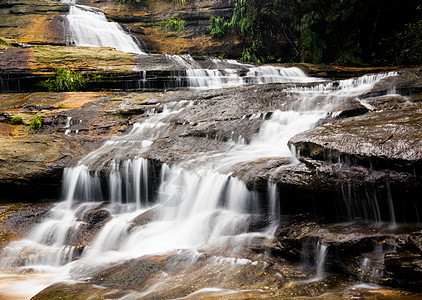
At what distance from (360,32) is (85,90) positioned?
40.1 ft

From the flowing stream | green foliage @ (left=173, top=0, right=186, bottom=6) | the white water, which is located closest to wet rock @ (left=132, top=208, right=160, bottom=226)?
the flowing stream

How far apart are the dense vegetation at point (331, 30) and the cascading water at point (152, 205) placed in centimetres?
783

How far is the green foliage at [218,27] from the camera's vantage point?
17281mm

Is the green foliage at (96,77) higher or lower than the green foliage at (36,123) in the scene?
higher

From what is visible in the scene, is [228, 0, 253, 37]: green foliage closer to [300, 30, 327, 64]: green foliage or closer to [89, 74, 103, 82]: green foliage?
[300, 30, 327, 64]: green foliage

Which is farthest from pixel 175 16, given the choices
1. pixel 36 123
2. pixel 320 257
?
pixel 320 257

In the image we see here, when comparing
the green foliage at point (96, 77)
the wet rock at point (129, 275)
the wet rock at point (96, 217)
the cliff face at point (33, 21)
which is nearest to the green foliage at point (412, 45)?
the green foliage at point (96, 77)

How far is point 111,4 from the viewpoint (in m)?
20.1

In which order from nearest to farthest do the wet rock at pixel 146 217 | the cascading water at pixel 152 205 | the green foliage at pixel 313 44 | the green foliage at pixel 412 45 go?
the cascading water at pixel 152 205 → the wet rock at pixel 146 217 → the green foliage at pixel 412 45 → the green foliage at pixel 313 44

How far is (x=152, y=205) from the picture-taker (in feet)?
19.8

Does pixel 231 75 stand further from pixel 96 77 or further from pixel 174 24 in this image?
pixel 174 24

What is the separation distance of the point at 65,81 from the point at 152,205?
290 inches

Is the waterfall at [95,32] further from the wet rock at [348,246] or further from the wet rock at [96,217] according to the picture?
the wet rock at [348,246]

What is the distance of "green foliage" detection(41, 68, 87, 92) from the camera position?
36.2ft
